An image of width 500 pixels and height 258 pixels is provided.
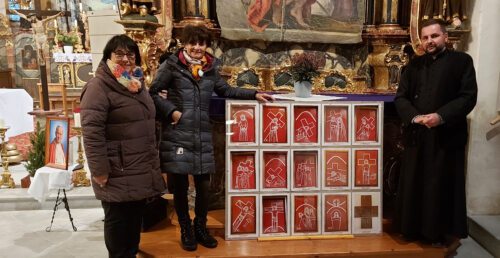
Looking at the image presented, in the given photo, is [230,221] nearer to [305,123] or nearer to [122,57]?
[305,123]

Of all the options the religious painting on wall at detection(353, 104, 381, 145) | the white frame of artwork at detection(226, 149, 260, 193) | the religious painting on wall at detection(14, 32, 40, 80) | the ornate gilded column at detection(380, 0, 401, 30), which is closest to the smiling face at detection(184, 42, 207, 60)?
the white frame of artwork at detection(226, 149, 260, 193)

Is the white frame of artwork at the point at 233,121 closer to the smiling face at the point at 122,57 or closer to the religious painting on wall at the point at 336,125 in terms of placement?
the religious painting on wall at the point at 336,125

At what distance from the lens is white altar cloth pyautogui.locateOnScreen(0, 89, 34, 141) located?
688cm

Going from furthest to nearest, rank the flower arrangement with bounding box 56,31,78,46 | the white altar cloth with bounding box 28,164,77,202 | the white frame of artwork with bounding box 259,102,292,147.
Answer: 1. the flower arrangement with bounding box 56,31,78,46
2. the white altar cloth with bounding box 28,164,77,202
3. the white frame of artwork with bounding box 259,102,292,147

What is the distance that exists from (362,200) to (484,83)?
165 centimetres

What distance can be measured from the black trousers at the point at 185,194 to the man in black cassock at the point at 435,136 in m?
1.54

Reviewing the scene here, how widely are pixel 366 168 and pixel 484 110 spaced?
4.55 ft

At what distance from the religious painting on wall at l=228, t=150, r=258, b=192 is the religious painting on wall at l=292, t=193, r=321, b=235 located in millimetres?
386

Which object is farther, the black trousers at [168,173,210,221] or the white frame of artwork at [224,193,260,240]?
the white frame of artwork at [224,193,260,240]

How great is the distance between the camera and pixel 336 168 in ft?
11.5

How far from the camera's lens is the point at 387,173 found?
411 cm

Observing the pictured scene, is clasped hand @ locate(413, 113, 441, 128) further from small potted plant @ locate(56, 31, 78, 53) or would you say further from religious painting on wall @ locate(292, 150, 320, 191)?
small potted plant @ locate(56, 31, 78, 53)

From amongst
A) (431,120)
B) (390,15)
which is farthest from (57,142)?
(390,15)

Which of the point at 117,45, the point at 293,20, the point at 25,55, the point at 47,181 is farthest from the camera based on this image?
the point at 25,55
